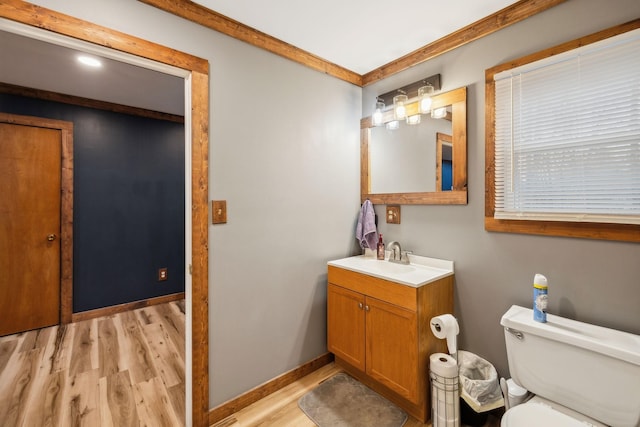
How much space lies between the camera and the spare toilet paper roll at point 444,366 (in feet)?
5.02

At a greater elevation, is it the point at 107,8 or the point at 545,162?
the point at 107,8

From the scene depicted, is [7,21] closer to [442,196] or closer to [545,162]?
[442,196]

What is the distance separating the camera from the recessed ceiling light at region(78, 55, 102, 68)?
2.17m

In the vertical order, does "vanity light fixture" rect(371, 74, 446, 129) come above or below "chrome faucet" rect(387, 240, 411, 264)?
above

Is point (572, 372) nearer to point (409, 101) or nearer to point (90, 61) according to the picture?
point (409, 101)

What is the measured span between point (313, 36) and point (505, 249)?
183 centimetres

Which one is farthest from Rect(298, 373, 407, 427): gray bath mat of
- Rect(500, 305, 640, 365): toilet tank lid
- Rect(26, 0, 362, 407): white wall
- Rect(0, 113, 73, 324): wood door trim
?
Rect(0, 113, 73, 324): wood door trim

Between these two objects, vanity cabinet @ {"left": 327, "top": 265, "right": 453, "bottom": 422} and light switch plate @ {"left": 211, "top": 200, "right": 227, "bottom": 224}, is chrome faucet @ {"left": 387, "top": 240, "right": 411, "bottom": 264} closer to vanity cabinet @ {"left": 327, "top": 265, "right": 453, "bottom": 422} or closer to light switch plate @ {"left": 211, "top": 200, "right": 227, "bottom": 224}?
vanity cabinet @ {"left": 327, "top": 265, "right": 453, "bottom": 422}

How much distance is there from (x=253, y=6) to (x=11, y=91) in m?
2.70

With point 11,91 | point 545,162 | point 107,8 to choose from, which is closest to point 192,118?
point 107,8

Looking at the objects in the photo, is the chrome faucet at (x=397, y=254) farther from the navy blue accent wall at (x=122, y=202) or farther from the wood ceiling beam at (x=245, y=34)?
the navy blue accent wall at (x=122, y=202)

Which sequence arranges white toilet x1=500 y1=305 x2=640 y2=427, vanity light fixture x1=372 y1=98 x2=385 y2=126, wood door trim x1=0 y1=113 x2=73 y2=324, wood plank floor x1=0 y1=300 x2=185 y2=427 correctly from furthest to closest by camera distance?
wood door trim x1=0 y1=113 x2=73 y2=324
vanity light fixture x1=372 y1=98 x2=385 y2=126
wood plank floor x1=0 y1=300 x2=185 y2=427
white toilet x1=500 y1=305 x2=640 y2=427

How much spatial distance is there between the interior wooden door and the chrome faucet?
3.31 metres

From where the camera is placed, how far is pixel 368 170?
8.13 ft
